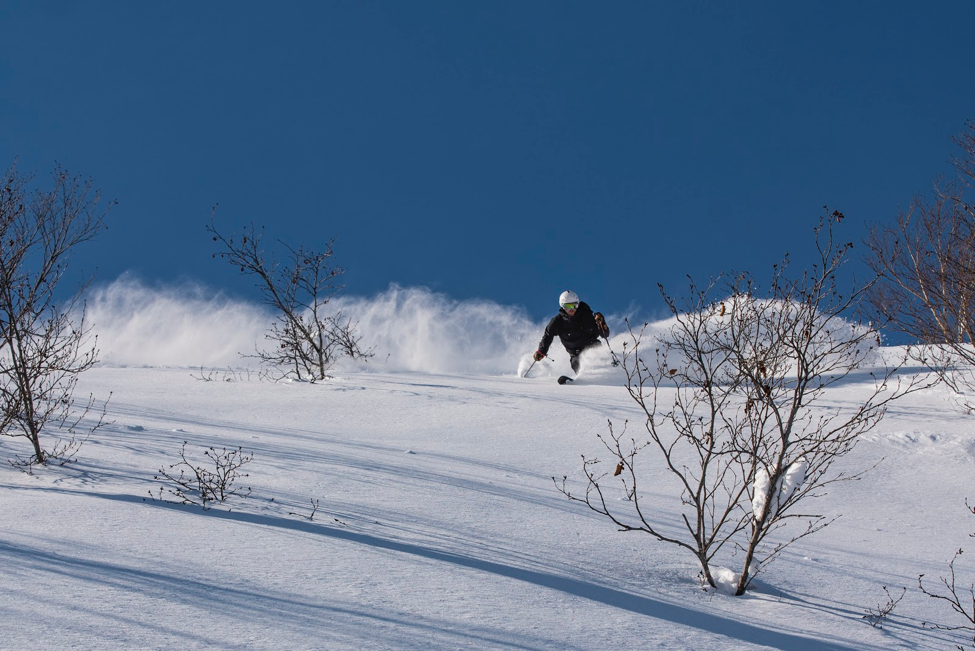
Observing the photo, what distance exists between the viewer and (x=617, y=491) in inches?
223

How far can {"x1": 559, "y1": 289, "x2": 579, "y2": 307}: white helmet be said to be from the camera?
508 inches

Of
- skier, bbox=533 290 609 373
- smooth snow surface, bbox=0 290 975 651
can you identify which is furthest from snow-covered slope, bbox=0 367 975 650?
skier, bbox=533 290 609 373

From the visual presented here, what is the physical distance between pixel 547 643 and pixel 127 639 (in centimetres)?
142

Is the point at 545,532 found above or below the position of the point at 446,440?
below

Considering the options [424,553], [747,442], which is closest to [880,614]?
[747,442]

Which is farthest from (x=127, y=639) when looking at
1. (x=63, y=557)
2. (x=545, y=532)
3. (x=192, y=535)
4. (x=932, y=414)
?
(x=932, y=414)

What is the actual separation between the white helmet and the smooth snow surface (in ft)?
17.7

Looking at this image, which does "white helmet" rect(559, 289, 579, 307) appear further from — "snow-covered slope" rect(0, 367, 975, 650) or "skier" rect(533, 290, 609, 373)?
"snow-covered slope" rect(0, 367, 975, 650)

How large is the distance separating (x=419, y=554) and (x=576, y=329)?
31.9ft

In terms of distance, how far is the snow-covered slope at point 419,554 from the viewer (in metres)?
2.58

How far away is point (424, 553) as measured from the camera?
3.57m

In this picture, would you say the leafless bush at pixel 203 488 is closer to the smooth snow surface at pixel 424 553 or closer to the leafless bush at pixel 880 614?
the smooth snow surface at pixel 424 553

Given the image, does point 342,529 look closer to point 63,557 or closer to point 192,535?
point 192,535

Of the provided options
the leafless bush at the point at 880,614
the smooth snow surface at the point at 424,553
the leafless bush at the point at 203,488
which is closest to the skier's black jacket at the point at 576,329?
the smooth snow surface at the point at 424,553
